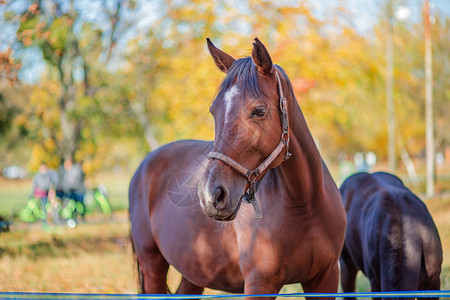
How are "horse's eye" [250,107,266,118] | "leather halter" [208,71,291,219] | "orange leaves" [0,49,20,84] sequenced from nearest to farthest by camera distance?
"leather halter" [208,71,291,219] → "horse's eye" [250,107,266,118] → "orange leaves" [0,49,20,84]

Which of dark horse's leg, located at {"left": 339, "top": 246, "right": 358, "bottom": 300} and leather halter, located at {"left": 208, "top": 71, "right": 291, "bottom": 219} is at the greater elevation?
leather halter, located at {"left": 208, "top": 71, "right": 291, "bottom": 219}

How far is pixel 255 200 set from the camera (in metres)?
2.71

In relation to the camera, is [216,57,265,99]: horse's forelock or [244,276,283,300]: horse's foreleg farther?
[244,276,283,300]: horse's foreleg

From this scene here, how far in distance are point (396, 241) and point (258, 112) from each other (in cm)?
204

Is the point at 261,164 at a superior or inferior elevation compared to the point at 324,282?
superior

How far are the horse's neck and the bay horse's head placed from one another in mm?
196

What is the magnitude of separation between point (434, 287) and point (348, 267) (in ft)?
4.60

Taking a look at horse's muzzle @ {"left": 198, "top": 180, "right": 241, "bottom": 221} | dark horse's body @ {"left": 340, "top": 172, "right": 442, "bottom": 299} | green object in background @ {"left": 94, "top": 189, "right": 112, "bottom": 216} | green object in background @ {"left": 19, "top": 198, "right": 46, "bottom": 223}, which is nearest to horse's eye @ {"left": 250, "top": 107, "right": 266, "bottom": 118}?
horse's muzzle @ {"left": 198, "top": 180, "right": 241, "bottom": 221}

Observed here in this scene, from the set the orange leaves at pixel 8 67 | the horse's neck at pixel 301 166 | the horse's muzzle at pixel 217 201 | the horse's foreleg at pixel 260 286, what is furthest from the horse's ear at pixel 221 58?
the orange leaves at pixel 8 67

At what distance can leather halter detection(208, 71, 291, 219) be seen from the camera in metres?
2.42

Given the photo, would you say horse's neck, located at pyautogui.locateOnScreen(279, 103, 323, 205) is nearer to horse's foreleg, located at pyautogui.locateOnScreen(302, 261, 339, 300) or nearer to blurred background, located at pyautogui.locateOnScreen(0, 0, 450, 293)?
horse's foreleg, located at pyautogui.locateOnScreen(302, 261, 339, 300)

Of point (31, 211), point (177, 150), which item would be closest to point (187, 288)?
point (177, 150)

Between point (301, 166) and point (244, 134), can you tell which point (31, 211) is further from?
point (244, 134)

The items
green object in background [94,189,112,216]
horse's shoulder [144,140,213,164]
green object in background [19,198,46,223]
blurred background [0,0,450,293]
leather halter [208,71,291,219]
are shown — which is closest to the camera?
leather halter [208,71,291,219]
